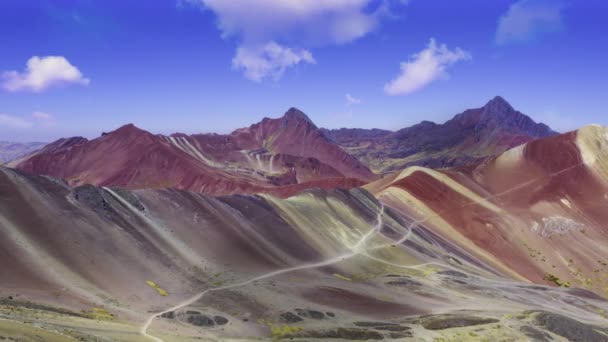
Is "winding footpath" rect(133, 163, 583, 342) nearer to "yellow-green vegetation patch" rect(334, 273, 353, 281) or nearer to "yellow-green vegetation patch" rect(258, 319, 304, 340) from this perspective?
"yellow-green vegetation patch" rect(334, 273, 353, 281)

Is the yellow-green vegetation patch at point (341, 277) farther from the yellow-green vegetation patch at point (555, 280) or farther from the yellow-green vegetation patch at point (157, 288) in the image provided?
the yellow-green vegetation patch at point (555, 280)

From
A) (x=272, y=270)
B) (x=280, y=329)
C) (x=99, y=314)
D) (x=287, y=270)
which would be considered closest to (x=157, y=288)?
(x=99, y=314)

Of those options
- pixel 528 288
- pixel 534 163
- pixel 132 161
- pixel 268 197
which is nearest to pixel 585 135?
pixel 534 163

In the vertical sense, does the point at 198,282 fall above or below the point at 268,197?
below

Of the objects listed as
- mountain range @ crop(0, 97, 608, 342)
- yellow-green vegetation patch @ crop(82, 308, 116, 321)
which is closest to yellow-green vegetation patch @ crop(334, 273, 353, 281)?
mountain range @ crop(0, 97, 608, 342)

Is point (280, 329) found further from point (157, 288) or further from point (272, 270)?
point (272, 270)

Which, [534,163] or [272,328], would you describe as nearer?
[272,328]

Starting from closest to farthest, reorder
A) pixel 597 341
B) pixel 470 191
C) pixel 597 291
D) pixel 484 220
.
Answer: pixel 597 341 < pixel 597 291 < pixel 484 220 < pixel 470 191

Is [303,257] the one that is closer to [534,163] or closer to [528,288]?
[528,288]
